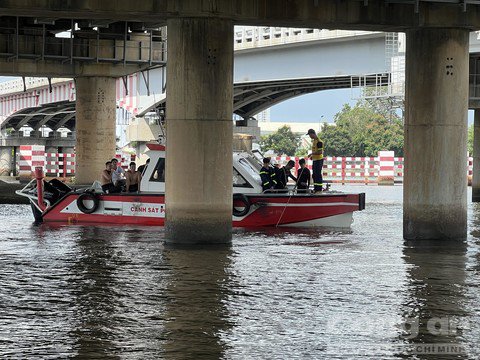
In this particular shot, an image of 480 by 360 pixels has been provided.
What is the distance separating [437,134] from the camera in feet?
88.2

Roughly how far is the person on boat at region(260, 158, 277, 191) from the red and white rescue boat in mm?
244

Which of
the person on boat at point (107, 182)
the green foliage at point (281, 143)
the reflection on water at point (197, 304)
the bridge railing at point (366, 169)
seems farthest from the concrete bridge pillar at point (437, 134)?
the green foliage at point (281, 143)

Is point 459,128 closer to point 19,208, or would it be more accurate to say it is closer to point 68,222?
point 68,222

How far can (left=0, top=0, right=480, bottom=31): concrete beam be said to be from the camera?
25453 millimetres

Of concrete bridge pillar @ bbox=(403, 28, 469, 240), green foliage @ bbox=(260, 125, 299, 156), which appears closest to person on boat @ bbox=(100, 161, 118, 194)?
concrete bridge pillar @ bbox=(403, 28, 469, 240)

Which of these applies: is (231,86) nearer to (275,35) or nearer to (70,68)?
(70,68)

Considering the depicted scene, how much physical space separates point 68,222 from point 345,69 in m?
27.8

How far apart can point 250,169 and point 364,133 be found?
121889 mm

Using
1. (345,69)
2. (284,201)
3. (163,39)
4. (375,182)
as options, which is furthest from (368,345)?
(375,182)

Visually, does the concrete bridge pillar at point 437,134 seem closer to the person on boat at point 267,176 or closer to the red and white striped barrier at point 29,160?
the person on boat at point 267,176

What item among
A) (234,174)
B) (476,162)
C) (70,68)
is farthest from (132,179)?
(476,162)

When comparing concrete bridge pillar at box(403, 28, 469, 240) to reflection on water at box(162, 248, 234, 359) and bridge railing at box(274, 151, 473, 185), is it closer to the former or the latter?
reflection on water at box(162, 248, 234, 359)

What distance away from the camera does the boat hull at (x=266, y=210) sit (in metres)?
30.1

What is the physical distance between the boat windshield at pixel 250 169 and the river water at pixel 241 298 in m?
2.77
